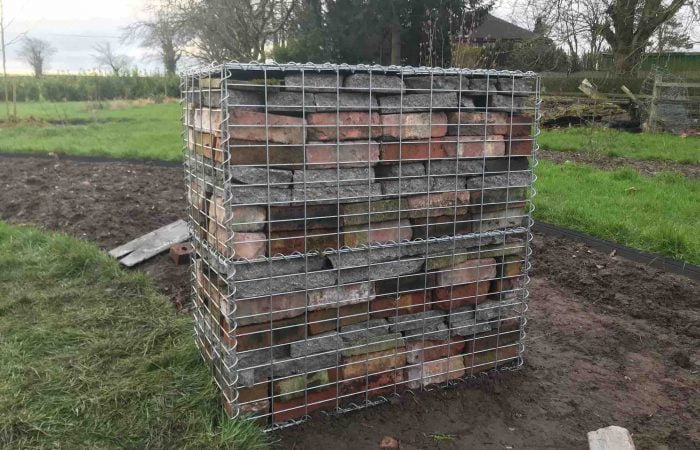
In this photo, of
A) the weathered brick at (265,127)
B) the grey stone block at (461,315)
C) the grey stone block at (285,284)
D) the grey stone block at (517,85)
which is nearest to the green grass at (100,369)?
the grey stone block at (285,284)

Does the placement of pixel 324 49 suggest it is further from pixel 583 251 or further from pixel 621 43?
pixel 583 251

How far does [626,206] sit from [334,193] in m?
4.89

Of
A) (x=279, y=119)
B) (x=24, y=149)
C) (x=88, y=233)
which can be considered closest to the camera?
(x=279, y=119)

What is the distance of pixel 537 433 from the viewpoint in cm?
265

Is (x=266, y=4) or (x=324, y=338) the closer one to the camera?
(x=324, y=338)

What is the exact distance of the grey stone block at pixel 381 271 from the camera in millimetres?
2648

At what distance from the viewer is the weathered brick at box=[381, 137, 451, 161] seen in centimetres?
265

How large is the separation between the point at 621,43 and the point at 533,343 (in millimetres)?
11473

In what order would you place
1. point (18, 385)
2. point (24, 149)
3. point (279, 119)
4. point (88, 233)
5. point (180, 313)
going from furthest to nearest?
point (24, 149), point (88, 233), point (180, 313), point (18, 385), point (279, 119)

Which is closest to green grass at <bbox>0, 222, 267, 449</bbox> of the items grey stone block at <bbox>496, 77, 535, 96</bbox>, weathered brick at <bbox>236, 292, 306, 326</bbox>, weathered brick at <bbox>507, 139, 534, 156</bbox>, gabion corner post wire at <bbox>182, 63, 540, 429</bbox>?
gabion corner post wire at <bbox>182, 63, 540, 429</bbox>

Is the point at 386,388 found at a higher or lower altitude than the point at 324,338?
lower

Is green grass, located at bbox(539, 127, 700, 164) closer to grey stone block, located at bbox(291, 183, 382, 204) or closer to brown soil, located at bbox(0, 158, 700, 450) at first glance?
brown soil, located at bbox(0, 158, 700, 450)

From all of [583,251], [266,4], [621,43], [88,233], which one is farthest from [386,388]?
[266,4]

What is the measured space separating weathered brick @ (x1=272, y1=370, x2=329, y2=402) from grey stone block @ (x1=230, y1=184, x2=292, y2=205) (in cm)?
82
